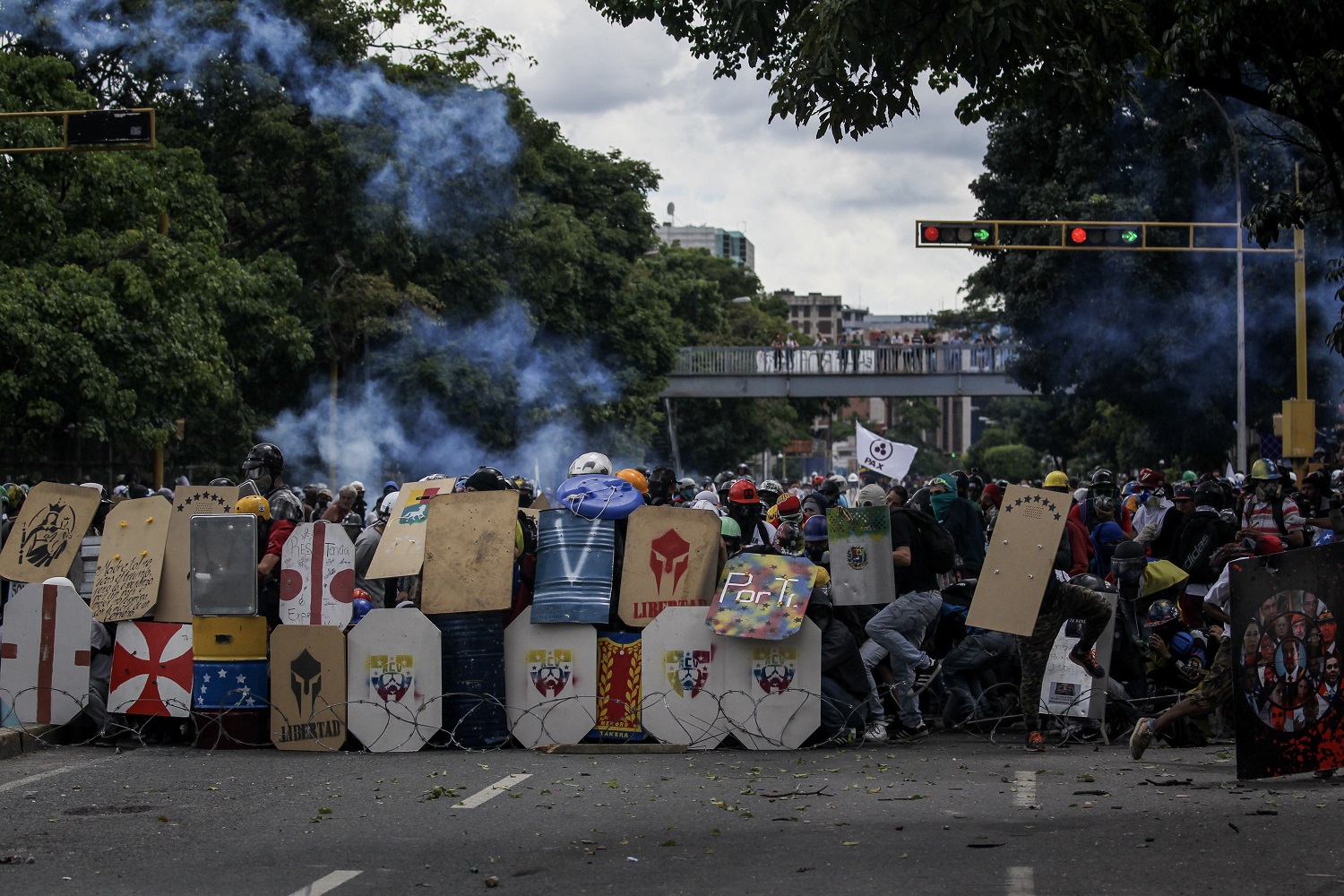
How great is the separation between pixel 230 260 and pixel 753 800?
1861 cm

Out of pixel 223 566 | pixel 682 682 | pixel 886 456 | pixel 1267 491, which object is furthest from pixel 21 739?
pixel 886 456

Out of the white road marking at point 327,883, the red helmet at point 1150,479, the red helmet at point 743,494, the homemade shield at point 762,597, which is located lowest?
the white road marking at point 327,883

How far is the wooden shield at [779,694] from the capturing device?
32.0 ft

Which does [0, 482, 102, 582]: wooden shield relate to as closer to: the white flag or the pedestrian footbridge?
the white flag

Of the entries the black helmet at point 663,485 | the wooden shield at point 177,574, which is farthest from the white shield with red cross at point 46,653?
the black helmet at point 663,485

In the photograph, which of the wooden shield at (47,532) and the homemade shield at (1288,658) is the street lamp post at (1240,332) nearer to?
the homemade shield at (1288,658)

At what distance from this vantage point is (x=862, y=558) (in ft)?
33.4

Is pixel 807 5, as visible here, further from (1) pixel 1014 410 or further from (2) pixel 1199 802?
(1) pixel 1014 410

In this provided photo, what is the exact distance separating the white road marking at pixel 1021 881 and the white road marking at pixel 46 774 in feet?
17.2

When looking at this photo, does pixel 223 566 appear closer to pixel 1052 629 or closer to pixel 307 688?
pixel 307 688

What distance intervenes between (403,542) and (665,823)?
11.9 ft

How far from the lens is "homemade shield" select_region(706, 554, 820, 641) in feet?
31.6

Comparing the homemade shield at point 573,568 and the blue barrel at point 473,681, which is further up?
the homemade shield at point 573,568

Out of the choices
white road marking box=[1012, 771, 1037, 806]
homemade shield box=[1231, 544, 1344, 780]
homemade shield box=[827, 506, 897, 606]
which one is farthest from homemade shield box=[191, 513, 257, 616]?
homemade shield box=[1231, 544, 1344, 780]
